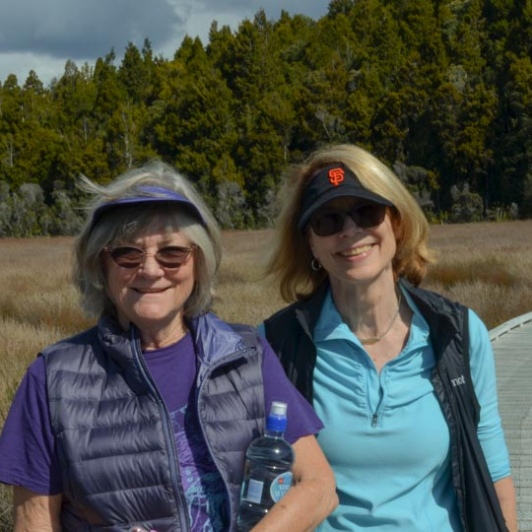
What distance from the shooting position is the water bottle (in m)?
2.44

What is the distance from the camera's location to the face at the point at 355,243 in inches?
118

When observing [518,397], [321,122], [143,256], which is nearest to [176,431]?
[143,256]

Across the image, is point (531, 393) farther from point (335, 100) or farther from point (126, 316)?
point (335, 100)

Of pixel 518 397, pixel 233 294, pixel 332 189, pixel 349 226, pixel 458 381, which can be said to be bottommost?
pixel 518 397

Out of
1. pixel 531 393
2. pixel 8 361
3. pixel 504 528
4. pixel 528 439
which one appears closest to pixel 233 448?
pixel 504 528

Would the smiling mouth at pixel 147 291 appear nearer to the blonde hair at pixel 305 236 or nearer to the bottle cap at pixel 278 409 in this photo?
the bottle cap at pixel 278 409

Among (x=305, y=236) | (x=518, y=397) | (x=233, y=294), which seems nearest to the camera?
(x=305, y=236)

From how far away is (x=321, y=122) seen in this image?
48969 millimetres

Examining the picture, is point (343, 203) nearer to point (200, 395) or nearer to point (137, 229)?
point (137, 229)

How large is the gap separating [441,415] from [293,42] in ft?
210

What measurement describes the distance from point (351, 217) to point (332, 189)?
0.10m

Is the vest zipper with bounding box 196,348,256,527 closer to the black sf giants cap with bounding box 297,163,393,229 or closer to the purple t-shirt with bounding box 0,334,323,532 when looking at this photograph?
the purple t-shirt with bounding box 0,334,323,532

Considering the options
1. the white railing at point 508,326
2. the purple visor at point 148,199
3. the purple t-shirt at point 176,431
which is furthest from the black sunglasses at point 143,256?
the white railing at point 508,326

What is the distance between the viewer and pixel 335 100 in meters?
50.0
